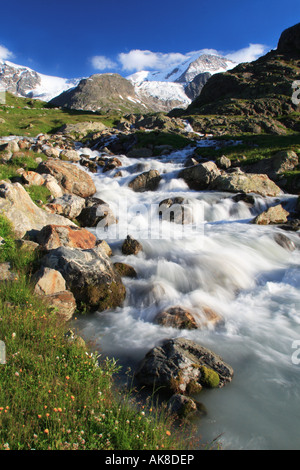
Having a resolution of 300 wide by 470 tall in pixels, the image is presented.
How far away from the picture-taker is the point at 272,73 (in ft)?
259

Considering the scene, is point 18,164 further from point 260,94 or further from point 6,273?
point 260,94

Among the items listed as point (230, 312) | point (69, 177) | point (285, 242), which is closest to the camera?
point (230, 312)

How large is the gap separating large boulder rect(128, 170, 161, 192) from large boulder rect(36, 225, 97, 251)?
13.1 m

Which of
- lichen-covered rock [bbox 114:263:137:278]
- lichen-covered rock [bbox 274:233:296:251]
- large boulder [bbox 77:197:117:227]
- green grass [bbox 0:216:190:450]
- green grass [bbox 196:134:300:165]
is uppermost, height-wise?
green grass [bbox 196:134:300:165]

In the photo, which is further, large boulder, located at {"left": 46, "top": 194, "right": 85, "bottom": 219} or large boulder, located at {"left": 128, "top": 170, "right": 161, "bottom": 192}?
large boulder, located at {"left": 128, "top": 170, "right": 161, "bottom": 192}

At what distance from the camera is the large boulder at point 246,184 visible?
20.9 meters

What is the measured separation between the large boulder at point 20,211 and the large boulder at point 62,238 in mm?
724

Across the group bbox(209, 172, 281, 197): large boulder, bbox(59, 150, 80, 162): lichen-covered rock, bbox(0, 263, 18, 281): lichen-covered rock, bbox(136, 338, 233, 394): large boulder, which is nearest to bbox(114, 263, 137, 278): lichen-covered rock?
bbox(0, 263, 18, 281): lichen-covered rock

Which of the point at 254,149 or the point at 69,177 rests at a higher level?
the point at 254,149

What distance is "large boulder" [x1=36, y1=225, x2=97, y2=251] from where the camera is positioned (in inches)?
360

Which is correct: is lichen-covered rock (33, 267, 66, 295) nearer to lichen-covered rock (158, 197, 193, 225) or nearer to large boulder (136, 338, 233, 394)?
large boulder (136, 338, 233, 394)

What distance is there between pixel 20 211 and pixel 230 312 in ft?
26.8

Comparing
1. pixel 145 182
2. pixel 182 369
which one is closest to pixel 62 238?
pixel 182 369

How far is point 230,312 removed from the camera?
836 cm
